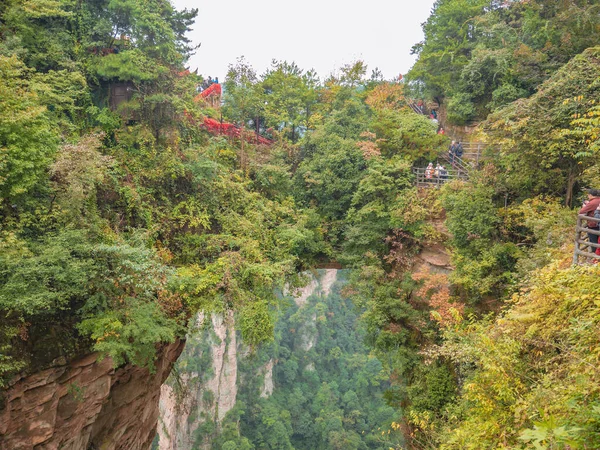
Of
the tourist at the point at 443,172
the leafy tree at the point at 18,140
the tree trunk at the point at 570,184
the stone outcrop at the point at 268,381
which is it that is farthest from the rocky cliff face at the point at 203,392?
the tree trunk at the point at 570,184

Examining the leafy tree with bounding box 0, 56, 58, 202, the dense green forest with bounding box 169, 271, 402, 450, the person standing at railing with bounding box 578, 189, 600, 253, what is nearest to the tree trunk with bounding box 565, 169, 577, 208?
the person standing at railing with bounding box 578, 189, 600, 253

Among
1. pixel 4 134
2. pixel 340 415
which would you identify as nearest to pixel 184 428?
pixel 340 415

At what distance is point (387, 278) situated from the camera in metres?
11.5

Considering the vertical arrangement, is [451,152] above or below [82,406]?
above

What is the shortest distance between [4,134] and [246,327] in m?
6.13

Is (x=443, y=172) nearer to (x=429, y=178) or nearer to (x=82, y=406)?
(x=429, y=178)

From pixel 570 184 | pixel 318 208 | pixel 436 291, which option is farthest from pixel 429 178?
pixel 570 184

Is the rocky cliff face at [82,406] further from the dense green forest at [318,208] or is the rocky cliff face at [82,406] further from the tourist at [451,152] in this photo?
the tourist at [451,152]

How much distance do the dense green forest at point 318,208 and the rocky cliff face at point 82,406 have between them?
420 millimetres

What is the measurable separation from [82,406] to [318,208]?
931 cm

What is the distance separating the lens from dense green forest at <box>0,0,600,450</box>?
200 inches

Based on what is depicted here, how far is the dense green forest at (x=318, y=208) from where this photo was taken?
507 cm

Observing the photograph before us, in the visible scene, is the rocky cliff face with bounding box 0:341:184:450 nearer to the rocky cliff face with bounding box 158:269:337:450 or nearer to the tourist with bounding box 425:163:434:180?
the tourist with bounding box 425:163:434:180

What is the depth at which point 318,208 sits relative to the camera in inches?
543
